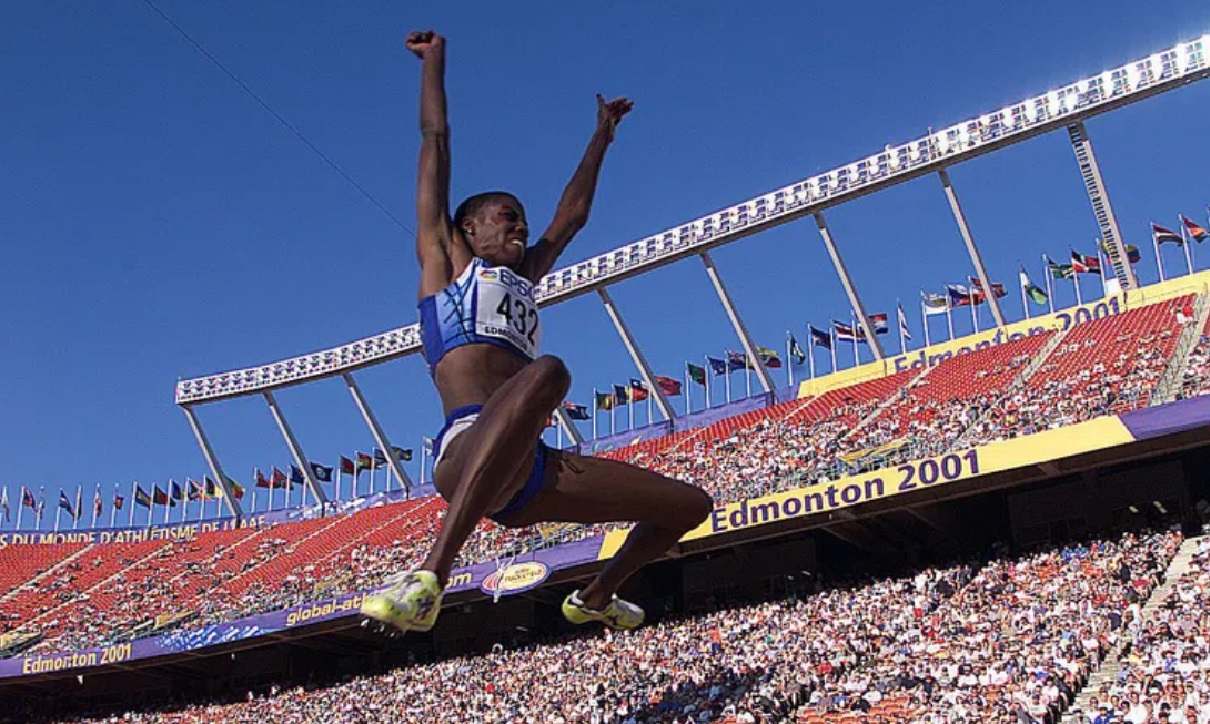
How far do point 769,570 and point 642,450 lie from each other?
1144cm

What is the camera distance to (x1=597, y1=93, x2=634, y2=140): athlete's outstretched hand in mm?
6078

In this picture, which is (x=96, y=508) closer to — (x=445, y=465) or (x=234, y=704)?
(x=234, y=704)

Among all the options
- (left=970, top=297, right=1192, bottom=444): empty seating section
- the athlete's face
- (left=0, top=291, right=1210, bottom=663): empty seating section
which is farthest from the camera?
(left=0, top=291, right=1210, bottom=663): empty seating section

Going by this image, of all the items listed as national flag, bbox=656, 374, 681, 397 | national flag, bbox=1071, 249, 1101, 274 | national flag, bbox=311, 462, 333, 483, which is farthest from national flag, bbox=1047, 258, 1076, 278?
national flag, bbox=311, 462, 333, 483

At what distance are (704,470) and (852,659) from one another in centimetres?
1279

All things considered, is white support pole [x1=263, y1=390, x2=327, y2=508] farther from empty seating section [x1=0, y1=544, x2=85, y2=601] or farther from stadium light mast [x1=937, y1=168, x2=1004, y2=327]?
stadium light mast [x1=937, y1=168, x2=1004, y2=327]

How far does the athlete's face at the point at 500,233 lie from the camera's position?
4.98 metres

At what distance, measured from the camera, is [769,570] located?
3064cm

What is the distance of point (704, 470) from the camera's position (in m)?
35.2

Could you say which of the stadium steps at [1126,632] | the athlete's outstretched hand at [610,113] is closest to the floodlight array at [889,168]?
the stadium steps at [1126,632]

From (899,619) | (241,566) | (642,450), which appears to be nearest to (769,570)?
(899,619)

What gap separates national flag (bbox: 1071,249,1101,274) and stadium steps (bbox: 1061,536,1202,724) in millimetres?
19053

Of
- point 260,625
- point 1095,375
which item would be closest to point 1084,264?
point 1095,375

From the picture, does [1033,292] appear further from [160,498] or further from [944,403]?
[160,498]
